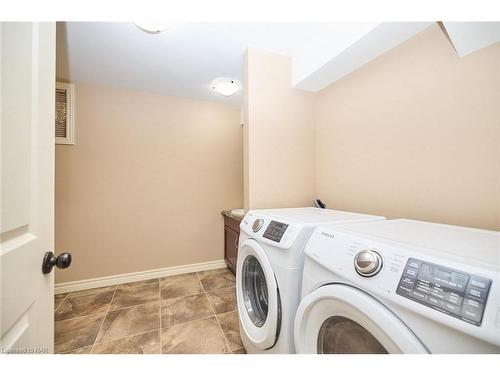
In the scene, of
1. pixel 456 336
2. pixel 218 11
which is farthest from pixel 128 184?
pixel 456 336

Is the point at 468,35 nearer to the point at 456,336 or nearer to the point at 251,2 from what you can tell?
the point at 251,2

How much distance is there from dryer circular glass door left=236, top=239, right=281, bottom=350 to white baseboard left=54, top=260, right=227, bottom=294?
1.43m

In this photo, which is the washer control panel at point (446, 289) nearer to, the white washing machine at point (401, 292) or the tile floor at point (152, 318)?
the white washing machine at point (401, 292)

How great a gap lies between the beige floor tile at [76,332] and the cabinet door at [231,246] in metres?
1.24

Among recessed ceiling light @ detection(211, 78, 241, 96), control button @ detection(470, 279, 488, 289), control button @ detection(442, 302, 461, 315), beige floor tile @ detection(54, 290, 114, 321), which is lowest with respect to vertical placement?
beige floor tile @ detection(54, 290, 114, 321)

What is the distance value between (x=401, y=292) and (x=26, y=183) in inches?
39.2

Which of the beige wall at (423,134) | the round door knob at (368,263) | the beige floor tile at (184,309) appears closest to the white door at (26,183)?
the round door knob at (368,263)

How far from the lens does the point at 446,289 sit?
1.34ft

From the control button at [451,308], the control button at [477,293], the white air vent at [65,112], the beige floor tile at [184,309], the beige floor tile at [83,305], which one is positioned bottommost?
the beige floor tile at [83,305]

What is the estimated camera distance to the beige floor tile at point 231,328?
133cm

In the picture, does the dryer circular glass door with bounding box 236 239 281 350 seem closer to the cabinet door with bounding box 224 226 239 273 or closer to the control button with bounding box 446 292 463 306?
the control button with bounding box 446 292 463 306

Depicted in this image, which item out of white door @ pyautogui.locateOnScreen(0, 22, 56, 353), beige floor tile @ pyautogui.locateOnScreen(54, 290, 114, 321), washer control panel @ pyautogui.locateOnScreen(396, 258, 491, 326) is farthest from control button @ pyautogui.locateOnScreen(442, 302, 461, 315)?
beige floor tile @ pyautogui.locateOnScreen(54, 290, 114, 321)

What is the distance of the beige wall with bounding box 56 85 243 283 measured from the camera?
79.7 inches

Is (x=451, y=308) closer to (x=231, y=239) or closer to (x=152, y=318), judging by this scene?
(x=152, y=318)
